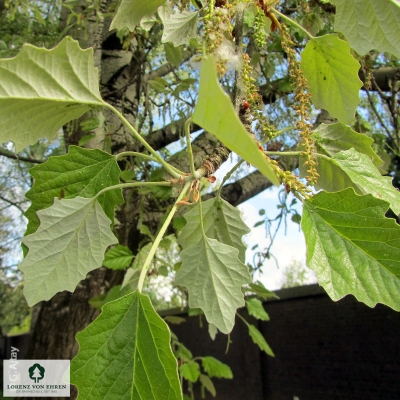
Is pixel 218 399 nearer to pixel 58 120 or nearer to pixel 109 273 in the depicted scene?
pixel 109 273

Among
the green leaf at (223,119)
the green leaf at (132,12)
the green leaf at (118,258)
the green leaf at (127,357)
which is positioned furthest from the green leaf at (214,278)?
the green leaf at (118,258)

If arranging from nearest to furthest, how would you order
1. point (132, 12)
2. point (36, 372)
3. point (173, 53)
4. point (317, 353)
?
point (132, 12), point (173, 53), point (36, 372), point (317, 353)

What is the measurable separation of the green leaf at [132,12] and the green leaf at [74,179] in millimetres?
248

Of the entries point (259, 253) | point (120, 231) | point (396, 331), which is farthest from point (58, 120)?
point (396, 331)

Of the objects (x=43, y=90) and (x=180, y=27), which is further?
(x=180, y=27)

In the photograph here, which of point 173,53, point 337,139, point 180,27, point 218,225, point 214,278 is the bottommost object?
point 214,278

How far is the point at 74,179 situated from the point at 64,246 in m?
0.13

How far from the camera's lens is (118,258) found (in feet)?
3.85

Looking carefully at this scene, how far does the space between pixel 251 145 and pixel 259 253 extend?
1735mm

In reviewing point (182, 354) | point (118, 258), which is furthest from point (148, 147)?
point (182, 354)

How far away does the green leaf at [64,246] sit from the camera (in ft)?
1.73

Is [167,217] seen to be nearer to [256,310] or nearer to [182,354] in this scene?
[256,310]

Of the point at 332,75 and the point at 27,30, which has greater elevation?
the point at 27,30

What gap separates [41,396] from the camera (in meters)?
1.52
